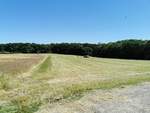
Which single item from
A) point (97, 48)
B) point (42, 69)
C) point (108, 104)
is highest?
point (97, 48)

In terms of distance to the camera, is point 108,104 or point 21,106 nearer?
point 21,106

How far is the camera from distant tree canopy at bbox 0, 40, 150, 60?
95875mm

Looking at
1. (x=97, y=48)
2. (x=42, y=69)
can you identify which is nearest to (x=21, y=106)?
(x=42, y=69)

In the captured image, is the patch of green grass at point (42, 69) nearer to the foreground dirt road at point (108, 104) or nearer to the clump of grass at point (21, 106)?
the foreground dirt road at point (108, 104)

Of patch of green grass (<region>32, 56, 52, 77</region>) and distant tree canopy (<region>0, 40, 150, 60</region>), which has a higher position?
distant tree canopy (<region>0, 40, 150, 60</region>)

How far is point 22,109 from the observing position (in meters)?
11.0

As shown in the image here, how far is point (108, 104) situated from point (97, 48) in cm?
10798

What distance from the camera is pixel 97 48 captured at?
393 ft

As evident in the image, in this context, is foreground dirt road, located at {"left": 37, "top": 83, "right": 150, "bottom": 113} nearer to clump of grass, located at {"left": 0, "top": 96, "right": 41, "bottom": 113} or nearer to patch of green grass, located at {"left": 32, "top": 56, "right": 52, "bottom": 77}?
clump of grass, located at {"left": 0, "top": 96, "right": 41, "bottom": 113}

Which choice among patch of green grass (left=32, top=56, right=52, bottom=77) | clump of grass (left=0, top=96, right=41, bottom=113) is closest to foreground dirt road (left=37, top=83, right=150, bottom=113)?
clump of grass (left=0, top=96, right=41, bottom=113)

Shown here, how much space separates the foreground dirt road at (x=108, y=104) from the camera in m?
11.1

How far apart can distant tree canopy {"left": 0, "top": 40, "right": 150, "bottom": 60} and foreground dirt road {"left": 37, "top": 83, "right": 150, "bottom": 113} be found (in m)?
76.5

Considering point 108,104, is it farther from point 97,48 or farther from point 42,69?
point 97,48

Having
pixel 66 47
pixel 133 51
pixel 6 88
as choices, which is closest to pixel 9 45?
pixel 66 47
